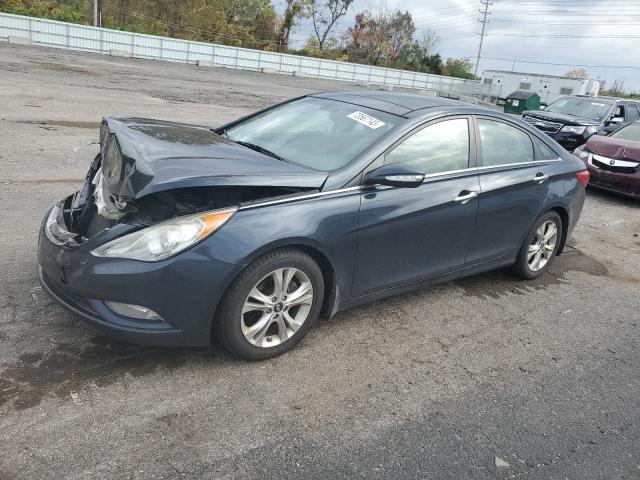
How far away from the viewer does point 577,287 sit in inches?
204

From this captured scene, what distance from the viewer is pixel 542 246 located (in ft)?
16.7

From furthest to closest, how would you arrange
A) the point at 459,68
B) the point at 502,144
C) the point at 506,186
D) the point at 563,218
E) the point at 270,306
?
the point at 459,68
the point at 563,218
the point at 502,144
the point at 506,186
the point at 270,306

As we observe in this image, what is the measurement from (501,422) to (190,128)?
2.97 m

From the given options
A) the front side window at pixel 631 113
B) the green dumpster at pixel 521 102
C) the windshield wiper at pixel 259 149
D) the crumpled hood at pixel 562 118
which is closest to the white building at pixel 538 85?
the green dumpster at pixel 521 102

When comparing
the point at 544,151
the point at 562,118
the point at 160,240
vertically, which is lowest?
the point at 160,240

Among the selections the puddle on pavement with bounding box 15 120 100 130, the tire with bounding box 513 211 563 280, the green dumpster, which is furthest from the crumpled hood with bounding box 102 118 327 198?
the green dumpster

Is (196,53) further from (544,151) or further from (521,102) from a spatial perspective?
(544,151)

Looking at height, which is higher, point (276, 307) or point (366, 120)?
point (366, 120)

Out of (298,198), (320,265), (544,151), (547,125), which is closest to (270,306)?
(320,265)

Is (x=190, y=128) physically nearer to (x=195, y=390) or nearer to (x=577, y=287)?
(x=195, y=390)

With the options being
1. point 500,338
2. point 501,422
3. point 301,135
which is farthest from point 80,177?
A: point 501,422

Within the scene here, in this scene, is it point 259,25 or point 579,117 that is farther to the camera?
point 259,25

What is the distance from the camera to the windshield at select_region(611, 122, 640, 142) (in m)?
10.3

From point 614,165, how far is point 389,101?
22.7ft
